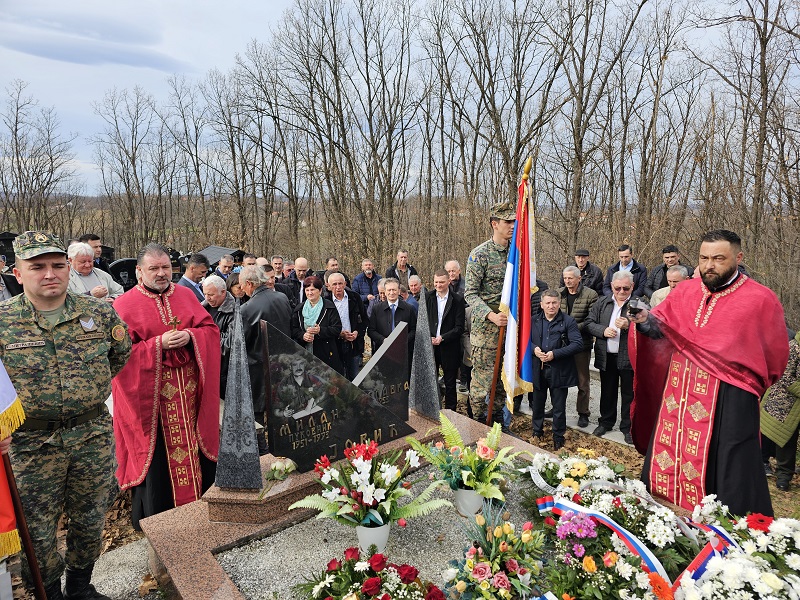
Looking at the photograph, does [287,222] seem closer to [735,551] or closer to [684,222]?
[684,222]

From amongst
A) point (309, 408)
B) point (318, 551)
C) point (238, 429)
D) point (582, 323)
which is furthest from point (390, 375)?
point (582, 323)

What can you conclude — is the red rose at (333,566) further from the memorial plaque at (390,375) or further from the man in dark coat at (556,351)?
the man in dark coat at (556,351)

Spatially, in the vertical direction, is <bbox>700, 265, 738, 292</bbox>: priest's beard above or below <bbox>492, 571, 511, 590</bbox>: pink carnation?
above

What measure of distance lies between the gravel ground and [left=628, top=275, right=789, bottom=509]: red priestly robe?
135 centimetres

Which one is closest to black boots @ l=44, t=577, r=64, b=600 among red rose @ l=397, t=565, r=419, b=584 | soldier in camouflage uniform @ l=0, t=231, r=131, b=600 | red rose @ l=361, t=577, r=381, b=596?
soldier in camouflage uniform @ l=0, t=231, r=131, b=600

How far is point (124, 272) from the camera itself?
12.4 meters

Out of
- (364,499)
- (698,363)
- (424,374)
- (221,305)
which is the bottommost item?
(364,499)

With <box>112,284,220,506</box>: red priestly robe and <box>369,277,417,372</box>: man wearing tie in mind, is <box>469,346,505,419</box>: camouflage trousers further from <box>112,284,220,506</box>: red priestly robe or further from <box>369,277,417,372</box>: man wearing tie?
<box>112,284,220,506</box>: red priestly robe

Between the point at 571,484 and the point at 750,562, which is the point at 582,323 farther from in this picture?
the point at 750,562

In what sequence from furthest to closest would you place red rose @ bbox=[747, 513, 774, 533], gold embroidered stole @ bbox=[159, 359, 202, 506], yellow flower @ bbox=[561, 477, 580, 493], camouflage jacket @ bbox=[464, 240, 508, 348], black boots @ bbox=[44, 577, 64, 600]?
camouflage jacket @ bbox=[464, 240, 508, 348] → gold embroidered stole @ bbox=[159, 359, 202, 506] → yellow flower @ bbox=[561, 477, 580, 493] → black boots @ bbox=[44, 577, 64, 600] → red rose @ bbox=[747, 513, 774, 533]

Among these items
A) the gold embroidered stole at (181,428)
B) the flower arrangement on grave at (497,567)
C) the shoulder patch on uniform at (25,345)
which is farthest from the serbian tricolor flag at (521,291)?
the shoulder patch on uniform at (25,345)

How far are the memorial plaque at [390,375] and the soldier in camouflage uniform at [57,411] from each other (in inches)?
78.8

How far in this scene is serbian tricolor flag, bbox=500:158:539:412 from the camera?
16.0 feet

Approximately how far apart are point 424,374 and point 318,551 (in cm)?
208
